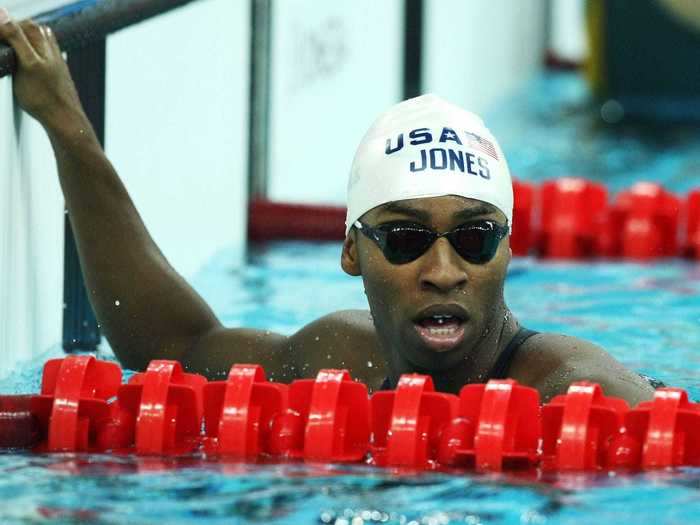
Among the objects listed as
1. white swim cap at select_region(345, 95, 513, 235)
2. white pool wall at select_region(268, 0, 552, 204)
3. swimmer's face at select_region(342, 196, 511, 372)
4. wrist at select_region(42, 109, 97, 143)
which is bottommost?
swimmer's face at select_region(342, 196, 511, 372)

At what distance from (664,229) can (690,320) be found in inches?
54.6

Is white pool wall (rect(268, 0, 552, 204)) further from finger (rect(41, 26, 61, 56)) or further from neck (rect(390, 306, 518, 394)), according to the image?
neck (rect(390, 306, 518, 394))

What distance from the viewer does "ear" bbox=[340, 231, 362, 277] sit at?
346 centimetres

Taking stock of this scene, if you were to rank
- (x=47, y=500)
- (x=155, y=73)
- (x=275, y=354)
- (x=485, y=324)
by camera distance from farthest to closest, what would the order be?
(x=155, y=73)
(x=275, y=354)
(x=485, y=324)
(x=47, y=500)

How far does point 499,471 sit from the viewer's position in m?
2.93

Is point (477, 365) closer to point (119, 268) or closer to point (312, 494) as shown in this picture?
point (312, 494)

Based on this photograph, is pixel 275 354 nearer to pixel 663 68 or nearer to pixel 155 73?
pixel 155 73

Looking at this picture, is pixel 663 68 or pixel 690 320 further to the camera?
pixel 663 68

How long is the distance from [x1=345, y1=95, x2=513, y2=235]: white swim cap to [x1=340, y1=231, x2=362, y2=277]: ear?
4 centimetres

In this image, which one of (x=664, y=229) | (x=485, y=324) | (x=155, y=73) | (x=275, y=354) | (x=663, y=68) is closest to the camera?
(x=485, y=324)

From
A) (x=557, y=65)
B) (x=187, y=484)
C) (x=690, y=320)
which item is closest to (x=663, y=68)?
(x=557, y=65)

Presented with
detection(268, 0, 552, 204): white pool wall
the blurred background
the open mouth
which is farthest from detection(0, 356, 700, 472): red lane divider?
detection(268, 0, 552, 204): white pool wall

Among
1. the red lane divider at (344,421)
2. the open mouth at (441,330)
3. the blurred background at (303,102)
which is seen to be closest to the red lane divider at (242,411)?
the red lane divider at (344,421)

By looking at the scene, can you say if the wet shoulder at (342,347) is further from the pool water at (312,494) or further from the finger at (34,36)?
the finger at (34,36)
